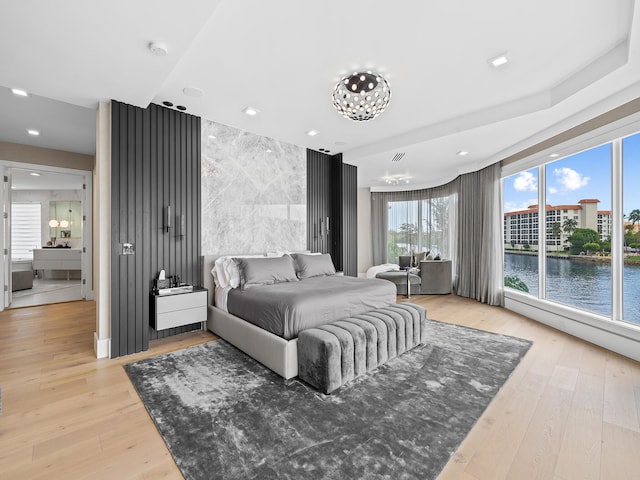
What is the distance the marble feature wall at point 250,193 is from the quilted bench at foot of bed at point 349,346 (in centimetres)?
218

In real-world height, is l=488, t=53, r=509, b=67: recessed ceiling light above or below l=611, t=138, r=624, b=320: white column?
above

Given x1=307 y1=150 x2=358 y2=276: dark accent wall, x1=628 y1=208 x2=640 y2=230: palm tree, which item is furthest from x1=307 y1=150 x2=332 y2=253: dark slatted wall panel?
x1=628 y1=208 x2=640 y2=230: palm tree

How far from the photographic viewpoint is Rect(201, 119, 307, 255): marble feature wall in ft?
13.2

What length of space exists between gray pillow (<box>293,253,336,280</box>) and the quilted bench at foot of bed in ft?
4.48

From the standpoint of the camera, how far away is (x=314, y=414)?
6.71ft

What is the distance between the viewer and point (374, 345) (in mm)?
2639

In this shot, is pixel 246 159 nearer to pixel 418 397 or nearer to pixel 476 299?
pixel 418 397

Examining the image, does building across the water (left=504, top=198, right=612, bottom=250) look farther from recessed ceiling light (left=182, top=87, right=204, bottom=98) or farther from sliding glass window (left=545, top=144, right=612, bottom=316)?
recessed ceiling light (left=182, top=87, right=204, bottom=98)

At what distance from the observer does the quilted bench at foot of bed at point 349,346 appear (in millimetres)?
2309

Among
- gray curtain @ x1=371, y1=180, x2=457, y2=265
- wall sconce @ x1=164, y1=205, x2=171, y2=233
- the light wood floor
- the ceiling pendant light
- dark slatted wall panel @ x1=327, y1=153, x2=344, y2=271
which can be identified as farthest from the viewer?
gray curtain @ x1=371, y1=180, x2=457, y2=265

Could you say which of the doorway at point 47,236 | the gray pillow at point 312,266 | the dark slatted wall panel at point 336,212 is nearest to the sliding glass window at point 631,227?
the gray pillow at point 312,266

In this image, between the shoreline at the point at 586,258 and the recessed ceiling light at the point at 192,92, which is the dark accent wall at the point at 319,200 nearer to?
the recessed ceiling light at the point at 192,92

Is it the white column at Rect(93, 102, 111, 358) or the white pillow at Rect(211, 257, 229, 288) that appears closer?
the white column at Rect(93, 102, 111, 358)

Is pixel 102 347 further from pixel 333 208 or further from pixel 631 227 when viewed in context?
pixel 631 227
